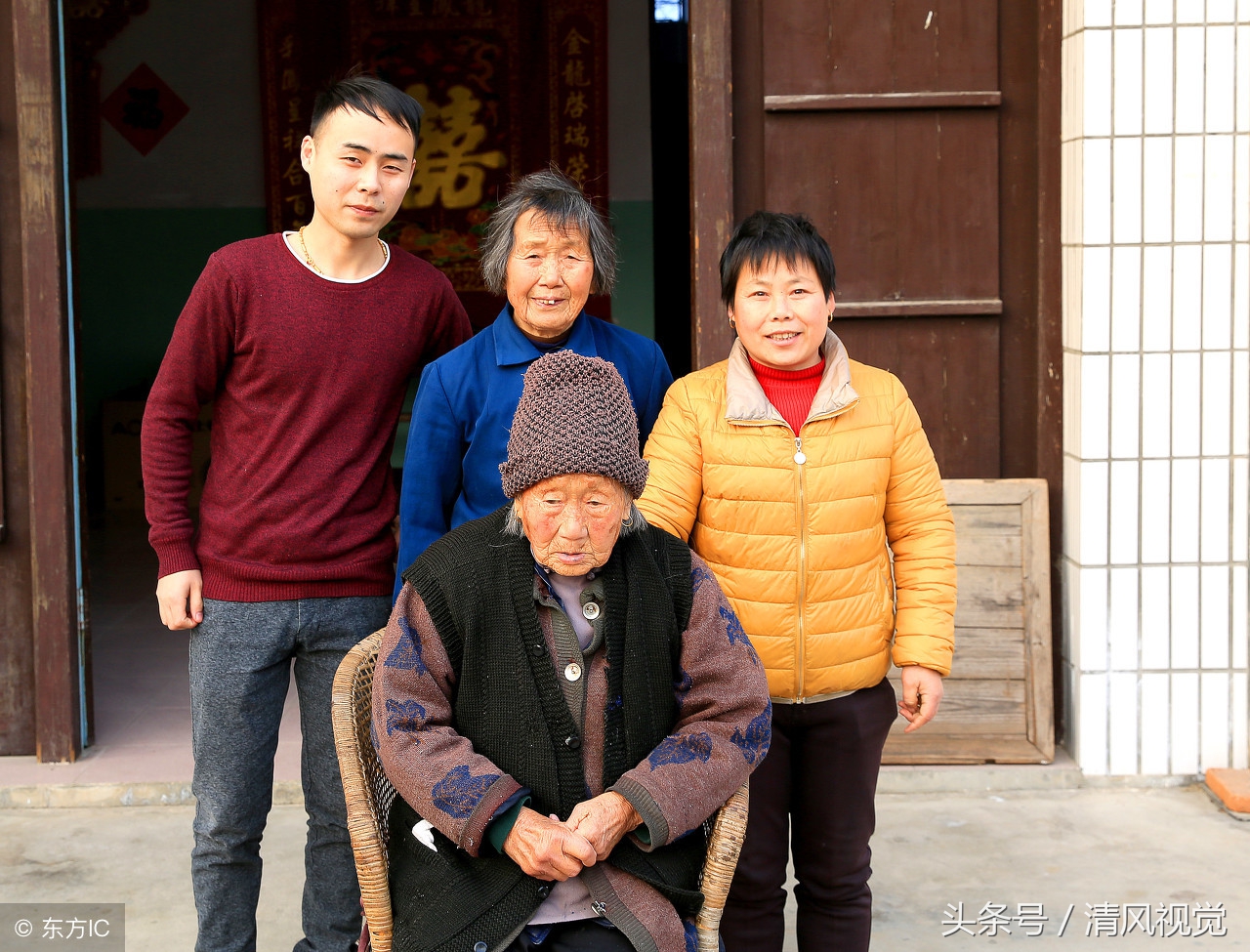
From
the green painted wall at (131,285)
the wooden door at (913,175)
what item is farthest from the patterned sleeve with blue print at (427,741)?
the green painted wall at (131,285)

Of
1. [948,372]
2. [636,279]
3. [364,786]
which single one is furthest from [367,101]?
[636,279]

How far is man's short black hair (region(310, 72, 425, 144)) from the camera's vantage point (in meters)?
2.22

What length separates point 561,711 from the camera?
1766 mm

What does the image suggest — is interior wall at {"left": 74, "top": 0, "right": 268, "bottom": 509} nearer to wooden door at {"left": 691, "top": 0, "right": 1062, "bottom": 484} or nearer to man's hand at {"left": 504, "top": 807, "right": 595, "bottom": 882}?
wooden door at {"left": 691, "top": 0, "right": 1062, "bottom": 484}

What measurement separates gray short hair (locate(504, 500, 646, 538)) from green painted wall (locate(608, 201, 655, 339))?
603cm

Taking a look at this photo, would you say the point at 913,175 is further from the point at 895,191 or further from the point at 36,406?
the point at 36,406

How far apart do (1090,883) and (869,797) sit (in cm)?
104

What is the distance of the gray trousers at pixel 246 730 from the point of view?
226 centimetres

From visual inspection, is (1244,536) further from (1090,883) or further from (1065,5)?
(1065,5)

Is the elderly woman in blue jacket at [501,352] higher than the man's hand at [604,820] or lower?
higher

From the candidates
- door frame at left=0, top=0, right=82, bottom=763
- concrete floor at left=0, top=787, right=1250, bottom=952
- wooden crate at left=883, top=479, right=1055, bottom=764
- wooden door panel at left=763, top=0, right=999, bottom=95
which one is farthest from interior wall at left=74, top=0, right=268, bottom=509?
wooden crate at left=883, top=479, right=1055, bottom=764

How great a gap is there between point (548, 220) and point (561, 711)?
823 millimetres

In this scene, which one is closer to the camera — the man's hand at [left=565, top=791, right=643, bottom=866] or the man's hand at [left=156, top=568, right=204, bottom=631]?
the man's hand at [left=565, top=791, right=643, bottom=866]

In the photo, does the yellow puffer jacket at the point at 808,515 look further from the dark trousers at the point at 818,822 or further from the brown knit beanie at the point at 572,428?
the brown knit beanie at the point at 572,428
